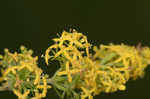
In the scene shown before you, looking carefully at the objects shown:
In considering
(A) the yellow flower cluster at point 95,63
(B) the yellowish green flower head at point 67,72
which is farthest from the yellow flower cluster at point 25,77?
(A) the yellow flower cluster at point 95,63

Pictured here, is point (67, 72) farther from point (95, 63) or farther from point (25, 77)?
point (95, 63)

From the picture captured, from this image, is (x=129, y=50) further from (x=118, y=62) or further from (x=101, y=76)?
(x=101, y=76)

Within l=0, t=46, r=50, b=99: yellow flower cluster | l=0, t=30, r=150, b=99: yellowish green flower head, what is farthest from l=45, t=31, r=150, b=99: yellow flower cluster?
l=0, t=46, r=50, b=99: yellow flower cluster

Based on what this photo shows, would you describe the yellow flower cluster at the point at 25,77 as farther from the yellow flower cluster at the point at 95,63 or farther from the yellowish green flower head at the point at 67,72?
the yellow flower cluster at the point at 95,63

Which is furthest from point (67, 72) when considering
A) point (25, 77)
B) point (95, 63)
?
point (95, 63)

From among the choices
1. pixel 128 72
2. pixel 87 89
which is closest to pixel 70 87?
pixel 87 89

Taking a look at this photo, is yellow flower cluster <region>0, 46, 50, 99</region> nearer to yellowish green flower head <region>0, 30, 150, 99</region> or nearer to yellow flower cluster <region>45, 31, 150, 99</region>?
yellowish green flower head <region>0, 30, 150, 99</region>
